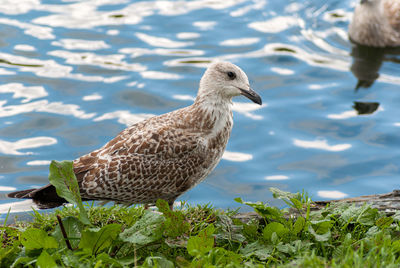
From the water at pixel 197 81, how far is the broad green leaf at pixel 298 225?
12.0ft

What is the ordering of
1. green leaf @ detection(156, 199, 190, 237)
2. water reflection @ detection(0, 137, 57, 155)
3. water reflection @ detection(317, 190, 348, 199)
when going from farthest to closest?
water reflection @ detection(0, 137, 57, 155) < water reflection @ detection(317, 190, 348, 199) < green leaf @ detection(156, 199, 190, 237)

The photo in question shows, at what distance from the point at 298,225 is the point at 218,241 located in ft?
2.31

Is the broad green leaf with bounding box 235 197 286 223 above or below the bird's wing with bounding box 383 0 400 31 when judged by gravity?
below

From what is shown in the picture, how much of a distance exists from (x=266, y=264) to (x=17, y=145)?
241 inches

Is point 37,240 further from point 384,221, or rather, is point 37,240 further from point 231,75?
point 384,221

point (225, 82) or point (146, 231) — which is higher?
point (225, 82)

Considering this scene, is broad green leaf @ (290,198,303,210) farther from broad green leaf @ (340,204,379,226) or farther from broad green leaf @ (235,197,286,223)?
broad green leaf @ (340,204,379,226)

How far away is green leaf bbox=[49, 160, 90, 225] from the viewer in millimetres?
5195

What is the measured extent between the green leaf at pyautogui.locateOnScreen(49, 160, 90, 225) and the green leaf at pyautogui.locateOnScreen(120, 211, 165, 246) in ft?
1.15

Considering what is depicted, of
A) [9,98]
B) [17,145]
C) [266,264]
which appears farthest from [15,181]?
[266,264]

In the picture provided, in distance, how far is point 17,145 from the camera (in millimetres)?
10188

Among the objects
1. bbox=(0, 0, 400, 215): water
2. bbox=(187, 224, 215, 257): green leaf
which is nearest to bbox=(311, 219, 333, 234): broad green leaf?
bbox=(187, 224, 215, 257): green leaf

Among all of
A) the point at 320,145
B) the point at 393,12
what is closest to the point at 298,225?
the point at 320,145

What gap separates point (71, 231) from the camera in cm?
526
